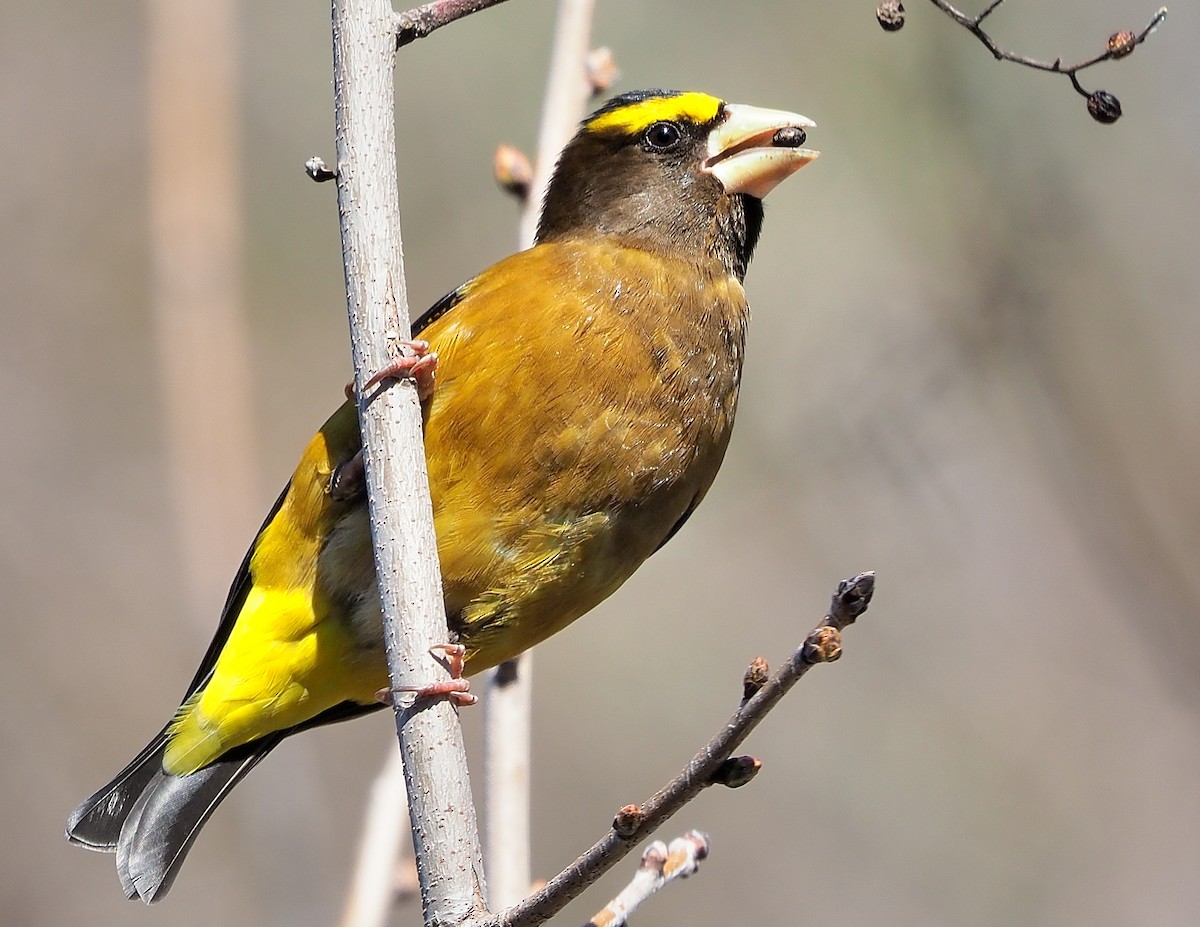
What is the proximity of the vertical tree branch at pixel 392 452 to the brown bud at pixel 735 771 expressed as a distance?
0.76m

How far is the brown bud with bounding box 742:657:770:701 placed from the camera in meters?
2.09

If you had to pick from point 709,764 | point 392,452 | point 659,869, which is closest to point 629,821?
point 709,764

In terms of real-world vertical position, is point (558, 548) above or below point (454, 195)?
below

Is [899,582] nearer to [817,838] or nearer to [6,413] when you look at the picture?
[817,838]

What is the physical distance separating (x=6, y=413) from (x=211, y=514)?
3.59 metres

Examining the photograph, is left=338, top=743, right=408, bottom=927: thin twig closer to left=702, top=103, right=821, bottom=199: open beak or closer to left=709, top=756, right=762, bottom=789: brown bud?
left=709, top=756, right=762, bottom=789: brown bud

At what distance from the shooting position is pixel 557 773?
7.31 metres

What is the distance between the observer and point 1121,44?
9.96 feet

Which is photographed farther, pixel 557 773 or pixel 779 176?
pixel 557 773

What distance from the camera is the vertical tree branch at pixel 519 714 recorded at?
3307mm

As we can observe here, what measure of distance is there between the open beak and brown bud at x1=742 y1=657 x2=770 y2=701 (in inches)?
87.8

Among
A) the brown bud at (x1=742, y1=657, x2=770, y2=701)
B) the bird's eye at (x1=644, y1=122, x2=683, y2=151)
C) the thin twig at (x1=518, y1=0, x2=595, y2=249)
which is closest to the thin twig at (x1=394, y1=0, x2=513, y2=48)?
the thin twig at (x1=518, y1=0, x2=595, y2=249)

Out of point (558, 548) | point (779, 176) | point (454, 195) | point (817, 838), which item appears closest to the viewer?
point (558, 548)

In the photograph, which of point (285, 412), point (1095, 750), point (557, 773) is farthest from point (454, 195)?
point (1095, 750)
